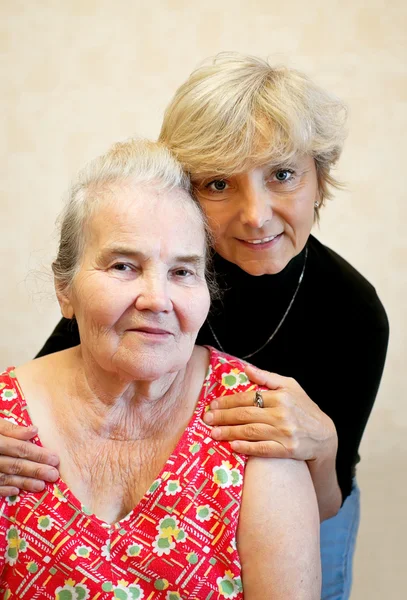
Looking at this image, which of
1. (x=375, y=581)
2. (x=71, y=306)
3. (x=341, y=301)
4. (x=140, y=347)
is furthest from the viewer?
(x=375, y=581)

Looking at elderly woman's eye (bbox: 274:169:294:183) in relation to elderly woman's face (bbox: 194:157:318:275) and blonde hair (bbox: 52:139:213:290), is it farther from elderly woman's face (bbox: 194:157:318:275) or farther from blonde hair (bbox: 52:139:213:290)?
blonde hair (bbox: 52:139:213:290)

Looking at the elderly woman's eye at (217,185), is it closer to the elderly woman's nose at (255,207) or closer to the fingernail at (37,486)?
the elderly woman's nose at (255,207)

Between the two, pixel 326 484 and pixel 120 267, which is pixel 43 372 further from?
pixel 326 484

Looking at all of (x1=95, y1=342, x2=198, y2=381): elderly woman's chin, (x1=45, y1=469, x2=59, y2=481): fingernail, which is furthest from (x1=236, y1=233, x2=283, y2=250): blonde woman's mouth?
(x1=45, y1=469, x2=59, y2=481): fingernail

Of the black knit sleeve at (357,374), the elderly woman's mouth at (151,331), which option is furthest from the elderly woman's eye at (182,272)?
the black knit sleeve at (357,374)

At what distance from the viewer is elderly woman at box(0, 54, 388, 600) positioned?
5.36 feet

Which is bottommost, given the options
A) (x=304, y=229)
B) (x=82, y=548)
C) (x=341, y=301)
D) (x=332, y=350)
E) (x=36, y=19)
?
(x=82, y=548)

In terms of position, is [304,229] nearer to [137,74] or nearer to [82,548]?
[82,548]

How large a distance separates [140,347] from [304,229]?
1.82 ft

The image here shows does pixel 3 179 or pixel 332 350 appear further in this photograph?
pixel 3 179

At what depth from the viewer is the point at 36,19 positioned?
3209mm

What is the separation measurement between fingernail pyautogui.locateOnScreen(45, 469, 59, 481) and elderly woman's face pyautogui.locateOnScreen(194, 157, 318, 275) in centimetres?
60

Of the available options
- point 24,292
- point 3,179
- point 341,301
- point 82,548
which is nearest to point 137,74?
point 3,179

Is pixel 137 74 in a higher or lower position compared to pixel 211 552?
higher
